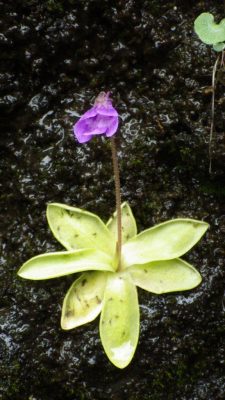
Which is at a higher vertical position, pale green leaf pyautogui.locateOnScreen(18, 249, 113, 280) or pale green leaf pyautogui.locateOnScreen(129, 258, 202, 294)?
pale green leaf pyautogui.locateOnScreen(18, 249, 113, 280)

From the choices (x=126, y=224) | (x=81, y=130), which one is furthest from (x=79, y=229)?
(x=81, y=130)

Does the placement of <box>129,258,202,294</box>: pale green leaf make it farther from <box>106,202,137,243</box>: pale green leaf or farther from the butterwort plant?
<box>106,202,137,243</box>: pale green leaf

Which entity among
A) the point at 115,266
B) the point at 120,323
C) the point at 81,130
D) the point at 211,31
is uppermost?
the point at 211,31

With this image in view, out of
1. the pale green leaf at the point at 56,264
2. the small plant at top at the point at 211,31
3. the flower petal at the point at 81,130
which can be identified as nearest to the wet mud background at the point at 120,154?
the small plant at top at the point at 211,31

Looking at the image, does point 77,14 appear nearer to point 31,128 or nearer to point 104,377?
point 31,128

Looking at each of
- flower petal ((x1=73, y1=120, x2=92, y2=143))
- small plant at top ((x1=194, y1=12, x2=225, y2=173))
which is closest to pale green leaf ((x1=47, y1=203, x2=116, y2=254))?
flower petal ((x1=73, y1=120, x2=92, y2=143))

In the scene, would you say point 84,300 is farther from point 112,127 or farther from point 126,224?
point 112,127

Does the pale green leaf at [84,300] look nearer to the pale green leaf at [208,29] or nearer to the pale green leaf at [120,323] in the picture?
the pale green leaf at [120,323]
